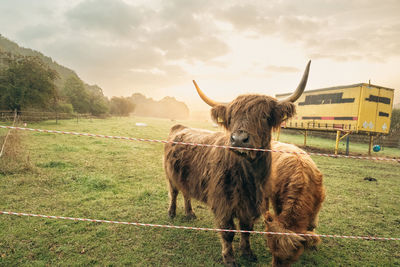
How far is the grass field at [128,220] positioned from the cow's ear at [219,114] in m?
2.01

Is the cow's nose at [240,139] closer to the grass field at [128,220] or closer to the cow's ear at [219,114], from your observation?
the cow's ear at [219,114]

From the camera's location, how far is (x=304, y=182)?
2.65m

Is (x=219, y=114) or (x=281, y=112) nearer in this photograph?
(x=281, y=112)

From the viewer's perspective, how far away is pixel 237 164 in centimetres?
256

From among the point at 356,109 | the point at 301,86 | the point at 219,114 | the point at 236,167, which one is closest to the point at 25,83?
the point at 219,114

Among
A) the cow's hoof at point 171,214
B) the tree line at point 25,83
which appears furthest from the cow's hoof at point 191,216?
the tree line at point 25,83

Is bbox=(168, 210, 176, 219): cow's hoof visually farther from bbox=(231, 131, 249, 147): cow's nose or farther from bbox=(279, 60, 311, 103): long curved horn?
bbox=(279, 60, 311, 103): long curved horn

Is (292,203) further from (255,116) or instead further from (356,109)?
(356,109)

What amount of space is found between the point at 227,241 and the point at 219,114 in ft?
5.83

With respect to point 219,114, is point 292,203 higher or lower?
lower

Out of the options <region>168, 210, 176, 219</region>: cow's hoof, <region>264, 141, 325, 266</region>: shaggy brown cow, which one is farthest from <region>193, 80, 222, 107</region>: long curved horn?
<region>168, 210, 176, 219</region>: cow's hoof

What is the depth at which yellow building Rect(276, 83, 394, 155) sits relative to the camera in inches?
451

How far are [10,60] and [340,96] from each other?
32.0 metres

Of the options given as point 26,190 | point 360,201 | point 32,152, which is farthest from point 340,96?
point 32,152
